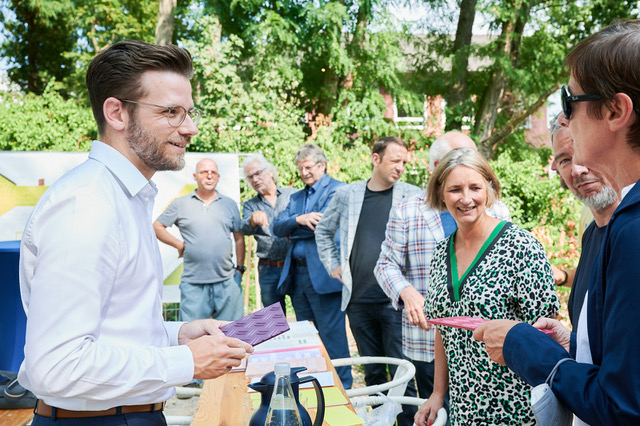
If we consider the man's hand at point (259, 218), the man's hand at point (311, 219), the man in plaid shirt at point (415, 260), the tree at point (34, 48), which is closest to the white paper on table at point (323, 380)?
the man in plaid shirt at point (415, 260)

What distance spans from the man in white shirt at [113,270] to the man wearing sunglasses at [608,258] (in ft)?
2.75

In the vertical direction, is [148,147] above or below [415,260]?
above

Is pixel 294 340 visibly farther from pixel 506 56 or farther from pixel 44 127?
pixel 506 56

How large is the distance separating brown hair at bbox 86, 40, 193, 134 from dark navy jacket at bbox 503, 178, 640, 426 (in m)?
1.28

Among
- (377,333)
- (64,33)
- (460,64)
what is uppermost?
(64,33)

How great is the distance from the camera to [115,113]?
1.57 meters

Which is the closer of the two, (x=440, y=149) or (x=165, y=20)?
(x=440, y=149)

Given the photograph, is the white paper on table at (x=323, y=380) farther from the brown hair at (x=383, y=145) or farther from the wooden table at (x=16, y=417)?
the brown hair at (x=383, y=145)

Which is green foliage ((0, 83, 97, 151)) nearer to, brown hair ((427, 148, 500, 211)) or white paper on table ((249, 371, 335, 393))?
brown hair ((427, 148, 500, 211))

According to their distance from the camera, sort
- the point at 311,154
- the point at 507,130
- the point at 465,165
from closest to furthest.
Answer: the point at 465,165
the point at 311,154
the point at 507,130

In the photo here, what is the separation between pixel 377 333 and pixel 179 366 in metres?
2.63

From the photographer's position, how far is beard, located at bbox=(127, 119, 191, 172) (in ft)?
5.16

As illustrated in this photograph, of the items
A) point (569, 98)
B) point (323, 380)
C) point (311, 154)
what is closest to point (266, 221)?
point (311, 154)

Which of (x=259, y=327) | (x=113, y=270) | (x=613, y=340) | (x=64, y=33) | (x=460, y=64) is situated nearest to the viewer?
(x=613, y=340)
